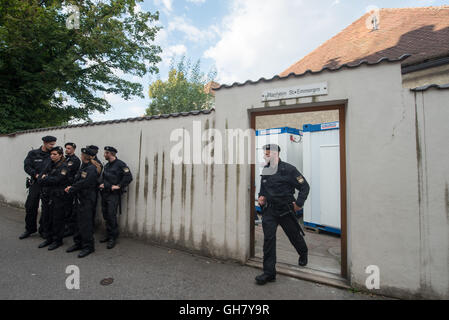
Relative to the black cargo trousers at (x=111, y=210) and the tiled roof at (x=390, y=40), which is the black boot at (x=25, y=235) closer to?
the black cargo trousers at (x=111, y=210)

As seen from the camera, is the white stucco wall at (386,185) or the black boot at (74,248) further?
the black boot at (74,248)

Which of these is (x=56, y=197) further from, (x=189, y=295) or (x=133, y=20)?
(x=133, y=20)

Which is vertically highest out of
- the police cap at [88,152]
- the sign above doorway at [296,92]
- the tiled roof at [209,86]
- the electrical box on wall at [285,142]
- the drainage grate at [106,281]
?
the tiled roof at [209,86]

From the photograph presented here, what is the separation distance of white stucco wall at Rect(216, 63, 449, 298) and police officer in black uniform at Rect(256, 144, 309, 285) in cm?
73

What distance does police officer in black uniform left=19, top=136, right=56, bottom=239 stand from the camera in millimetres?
5035

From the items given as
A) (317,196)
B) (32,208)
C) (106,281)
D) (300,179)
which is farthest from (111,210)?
(317,196)

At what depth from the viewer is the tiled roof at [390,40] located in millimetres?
6665

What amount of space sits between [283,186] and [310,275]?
1379 millimetres

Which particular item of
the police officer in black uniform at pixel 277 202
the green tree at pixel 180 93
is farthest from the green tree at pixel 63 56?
the police officer in black uniform at pixel 277 202

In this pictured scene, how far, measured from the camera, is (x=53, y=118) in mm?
12812

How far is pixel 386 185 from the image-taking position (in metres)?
2.86

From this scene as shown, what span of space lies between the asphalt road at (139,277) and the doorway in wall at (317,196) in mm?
577
